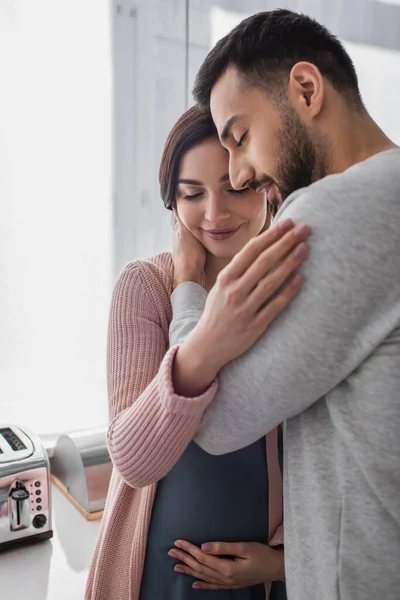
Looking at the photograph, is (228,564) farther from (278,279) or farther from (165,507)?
(278,279)

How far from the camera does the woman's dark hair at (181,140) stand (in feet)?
3.66

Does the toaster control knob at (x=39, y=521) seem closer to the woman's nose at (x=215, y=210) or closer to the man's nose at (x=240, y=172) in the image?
the woman's nose at (x=215, y=210)

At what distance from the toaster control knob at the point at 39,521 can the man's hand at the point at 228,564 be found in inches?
22.1

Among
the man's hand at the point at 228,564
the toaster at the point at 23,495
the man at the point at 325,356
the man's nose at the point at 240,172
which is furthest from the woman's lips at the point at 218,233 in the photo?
the toaster at the point at 23,495

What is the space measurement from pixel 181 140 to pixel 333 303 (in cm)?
65

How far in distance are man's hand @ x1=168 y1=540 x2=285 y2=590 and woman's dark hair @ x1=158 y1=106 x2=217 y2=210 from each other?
27.3 inches

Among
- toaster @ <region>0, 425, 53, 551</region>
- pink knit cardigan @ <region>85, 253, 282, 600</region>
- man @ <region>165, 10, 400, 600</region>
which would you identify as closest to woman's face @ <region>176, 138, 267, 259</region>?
pink knit cardigan @ <region>85, 253, 282, 600</region>

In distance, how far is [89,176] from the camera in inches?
67.2

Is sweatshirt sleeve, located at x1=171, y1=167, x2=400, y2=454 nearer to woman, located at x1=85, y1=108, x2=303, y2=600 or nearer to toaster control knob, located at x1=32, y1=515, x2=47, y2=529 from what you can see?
woman, located at x1=85, y1=108, x2=303, y2=600

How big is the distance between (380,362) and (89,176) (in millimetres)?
1295

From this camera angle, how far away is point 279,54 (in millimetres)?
869

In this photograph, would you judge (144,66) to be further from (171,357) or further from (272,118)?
(171,357)

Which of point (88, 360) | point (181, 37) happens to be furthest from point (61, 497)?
point (181, 37)

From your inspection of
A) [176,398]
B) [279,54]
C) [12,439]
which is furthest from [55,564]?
[279,54]
